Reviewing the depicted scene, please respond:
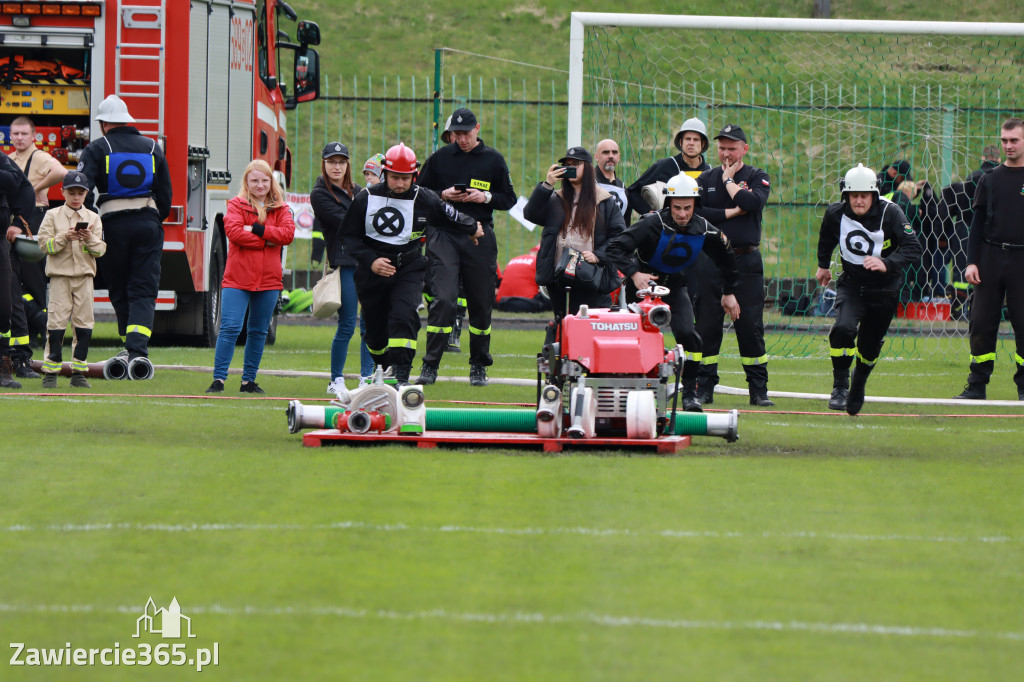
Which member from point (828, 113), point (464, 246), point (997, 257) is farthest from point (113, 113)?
point (828, 113)

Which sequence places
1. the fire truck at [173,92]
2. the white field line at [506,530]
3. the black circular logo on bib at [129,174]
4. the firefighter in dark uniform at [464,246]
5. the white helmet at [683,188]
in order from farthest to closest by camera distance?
the fire truck at [173,92] → the firefighter in dark uniform at [464,246] → the black circular logo on bib at [129,174] → the white helmet at [683,188] → the white field line at [506,530]

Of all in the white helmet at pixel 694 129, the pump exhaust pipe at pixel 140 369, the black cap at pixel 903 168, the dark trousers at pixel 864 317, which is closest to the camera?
the dark trousers at pixel 864 317

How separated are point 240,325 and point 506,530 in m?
5.82

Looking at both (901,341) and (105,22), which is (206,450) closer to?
(105,22)

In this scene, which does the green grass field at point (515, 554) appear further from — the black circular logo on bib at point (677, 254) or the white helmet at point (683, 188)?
the white helmet at point (683, 188)

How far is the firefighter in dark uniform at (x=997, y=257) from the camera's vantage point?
12906 mm

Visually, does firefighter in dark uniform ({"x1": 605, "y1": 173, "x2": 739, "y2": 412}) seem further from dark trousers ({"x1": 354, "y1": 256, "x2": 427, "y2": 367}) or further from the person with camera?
dark trousers ({"x1": 354, "y1": 256, "x2": 427, "y2": 367})

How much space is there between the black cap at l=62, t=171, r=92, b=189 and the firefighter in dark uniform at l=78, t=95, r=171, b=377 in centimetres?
38

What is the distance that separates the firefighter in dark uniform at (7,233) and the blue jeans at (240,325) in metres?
1.61

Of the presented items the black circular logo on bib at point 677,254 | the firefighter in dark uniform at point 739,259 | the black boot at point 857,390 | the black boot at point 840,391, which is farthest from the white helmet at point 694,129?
the black boot at point 857,390

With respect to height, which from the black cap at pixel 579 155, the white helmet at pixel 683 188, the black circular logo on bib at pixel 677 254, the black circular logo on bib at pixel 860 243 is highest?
the black cap at pixel 579 155

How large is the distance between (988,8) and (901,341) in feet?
83.4

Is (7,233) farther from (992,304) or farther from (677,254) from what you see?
(992,304)

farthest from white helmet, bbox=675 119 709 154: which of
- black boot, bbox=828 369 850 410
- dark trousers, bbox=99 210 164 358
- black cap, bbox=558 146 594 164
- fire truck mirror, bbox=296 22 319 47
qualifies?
fire truck mirror, bbox=296 22 319 47
